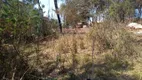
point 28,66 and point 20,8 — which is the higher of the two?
point 20,8

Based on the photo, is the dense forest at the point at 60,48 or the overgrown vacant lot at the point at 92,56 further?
the overgrown vacant lot at the point at 92,56

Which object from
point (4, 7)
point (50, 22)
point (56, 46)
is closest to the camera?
point (4, 7)

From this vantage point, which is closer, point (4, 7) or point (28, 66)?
point (4, 7)

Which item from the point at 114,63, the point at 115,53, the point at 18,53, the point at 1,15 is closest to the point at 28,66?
the point at 18,53

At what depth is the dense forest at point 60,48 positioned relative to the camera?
3.55 m

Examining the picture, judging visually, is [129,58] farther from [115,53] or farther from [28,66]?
[28,66]

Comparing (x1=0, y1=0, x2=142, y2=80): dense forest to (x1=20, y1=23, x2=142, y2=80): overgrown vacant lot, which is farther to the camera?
(x1=20, y1=23, x2=142, y2=80): overgrown vacant lot

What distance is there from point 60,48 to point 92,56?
131cm

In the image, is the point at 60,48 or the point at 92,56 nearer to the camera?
the point at 92,56

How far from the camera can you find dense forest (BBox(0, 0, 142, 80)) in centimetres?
355

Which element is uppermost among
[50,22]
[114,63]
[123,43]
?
[50,22]

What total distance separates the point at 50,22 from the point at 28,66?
38.5 inches

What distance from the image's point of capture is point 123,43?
579cm

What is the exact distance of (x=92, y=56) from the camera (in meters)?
4.90
